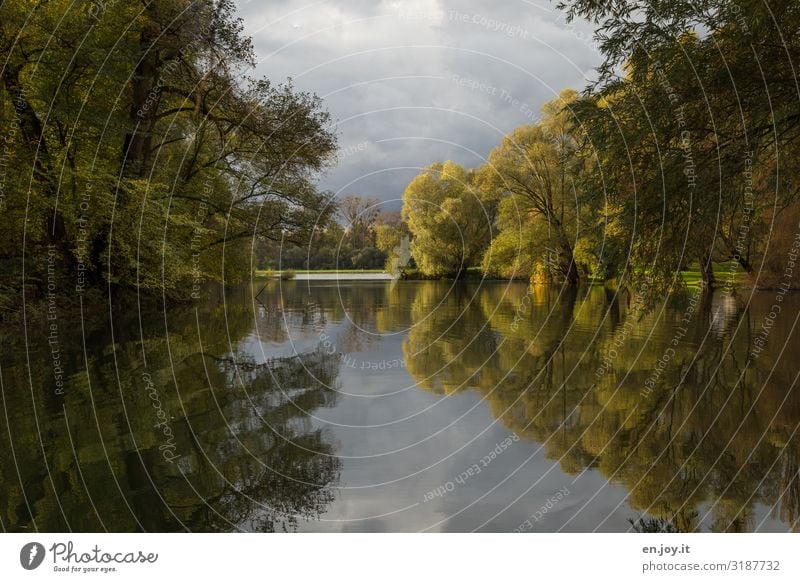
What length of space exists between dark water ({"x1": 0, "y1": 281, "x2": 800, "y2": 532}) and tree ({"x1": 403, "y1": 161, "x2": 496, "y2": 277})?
50272 mm

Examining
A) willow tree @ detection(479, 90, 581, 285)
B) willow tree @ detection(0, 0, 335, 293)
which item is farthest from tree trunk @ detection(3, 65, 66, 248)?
willow tree @ detection(479, 90, 581, 285)

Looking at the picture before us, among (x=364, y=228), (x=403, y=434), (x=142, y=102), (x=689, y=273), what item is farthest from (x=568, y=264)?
(x=403, y=434)

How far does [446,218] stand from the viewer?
2793 inches

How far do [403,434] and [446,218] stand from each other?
61.0 m

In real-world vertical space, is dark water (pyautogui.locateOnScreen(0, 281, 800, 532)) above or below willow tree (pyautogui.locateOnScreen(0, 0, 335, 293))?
below

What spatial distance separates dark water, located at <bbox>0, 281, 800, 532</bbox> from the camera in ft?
25.1

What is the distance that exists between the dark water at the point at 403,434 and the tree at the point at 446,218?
5027 cm

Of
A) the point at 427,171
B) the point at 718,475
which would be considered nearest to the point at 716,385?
the point at 718,475

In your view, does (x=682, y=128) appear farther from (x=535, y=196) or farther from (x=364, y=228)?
(x=364, y=228)

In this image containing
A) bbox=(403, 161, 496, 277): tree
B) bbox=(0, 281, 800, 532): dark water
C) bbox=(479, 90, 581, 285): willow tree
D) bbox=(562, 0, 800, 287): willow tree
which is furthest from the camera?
bbox=(403, 161, 496, 277): tree

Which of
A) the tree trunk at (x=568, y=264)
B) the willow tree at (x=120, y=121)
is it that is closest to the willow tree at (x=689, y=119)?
the willow tree at (x=120, y=121)

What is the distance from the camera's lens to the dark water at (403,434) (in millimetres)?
7656

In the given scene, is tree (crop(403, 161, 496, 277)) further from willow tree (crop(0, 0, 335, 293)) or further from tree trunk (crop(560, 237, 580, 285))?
willow tree (crop(0, 0, 335, 293))

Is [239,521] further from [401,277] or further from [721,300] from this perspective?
[401,277]
